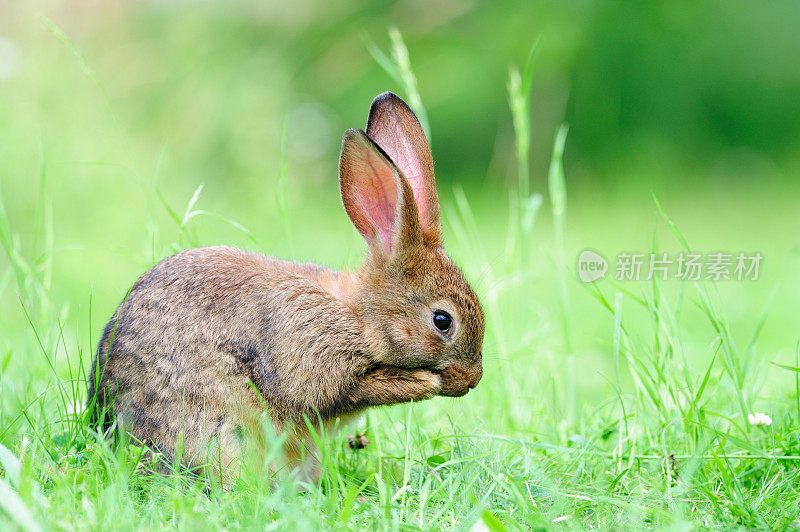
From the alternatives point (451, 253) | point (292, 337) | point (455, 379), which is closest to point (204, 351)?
point (292, 337)

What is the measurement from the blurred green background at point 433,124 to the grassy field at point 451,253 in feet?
0.13

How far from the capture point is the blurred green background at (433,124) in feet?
23.1

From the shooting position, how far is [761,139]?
1180cm

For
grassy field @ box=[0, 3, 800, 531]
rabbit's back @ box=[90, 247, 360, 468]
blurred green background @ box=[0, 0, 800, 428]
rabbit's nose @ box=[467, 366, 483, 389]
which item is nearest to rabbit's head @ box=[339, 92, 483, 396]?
rabbit's nose @ box=[467, 366, 483, 389]

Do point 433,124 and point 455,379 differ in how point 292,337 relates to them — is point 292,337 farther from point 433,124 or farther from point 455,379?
point 433,124

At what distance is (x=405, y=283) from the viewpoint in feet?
11.4

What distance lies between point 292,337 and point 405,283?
0.48 metres

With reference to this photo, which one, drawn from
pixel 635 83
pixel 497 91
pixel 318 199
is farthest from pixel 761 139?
pixel 318 199

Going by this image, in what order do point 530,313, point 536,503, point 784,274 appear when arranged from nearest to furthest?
point 536,503 → point 530,313 → point 784,274

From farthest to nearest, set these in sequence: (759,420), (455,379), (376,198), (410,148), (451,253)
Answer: (451,253)
(410,148)
(376,198)
(455,379)
(759,420)

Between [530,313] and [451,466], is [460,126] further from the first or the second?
[451,466]

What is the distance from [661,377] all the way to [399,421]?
46.3 inches

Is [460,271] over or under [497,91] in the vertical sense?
under

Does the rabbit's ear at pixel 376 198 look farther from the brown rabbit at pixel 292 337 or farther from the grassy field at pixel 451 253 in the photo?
the grassy field at pixel 451 253
